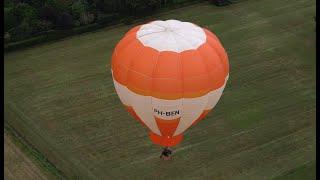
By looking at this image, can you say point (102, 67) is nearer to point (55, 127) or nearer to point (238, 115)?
point (55, 127)

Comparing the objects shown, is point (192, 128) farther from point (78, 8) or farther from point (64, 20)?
point (78, 8)

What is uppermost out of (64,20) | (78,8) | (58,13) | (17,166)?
(78,8)

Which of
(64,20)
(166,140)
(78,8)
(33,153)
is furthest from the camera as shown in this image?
(78,8)

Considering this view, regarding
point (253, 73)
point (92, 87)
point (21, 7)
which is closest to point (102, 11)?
point (21, 7)

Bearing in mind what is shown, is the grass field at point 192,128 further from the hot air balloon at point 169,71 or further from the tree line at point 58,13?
the hot air balloon at point 169,71

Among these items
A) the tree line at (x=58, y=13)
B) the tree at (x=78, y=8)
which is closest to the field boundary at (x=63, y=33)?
the tree line at (x=58, y=13)

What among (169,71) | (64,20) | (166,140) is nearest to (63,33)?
(64,20)
